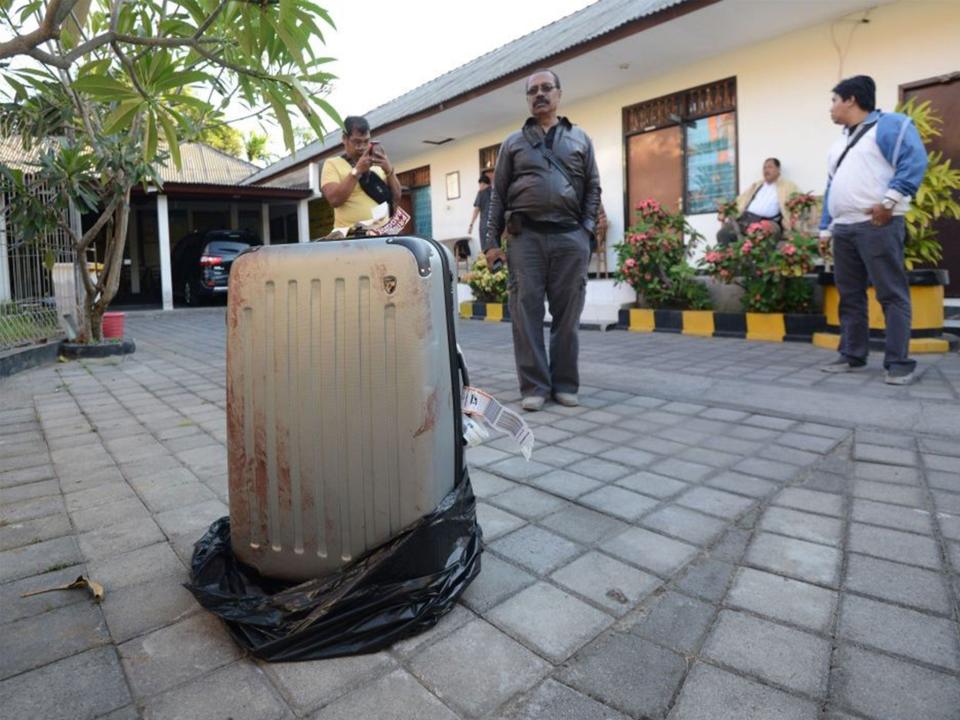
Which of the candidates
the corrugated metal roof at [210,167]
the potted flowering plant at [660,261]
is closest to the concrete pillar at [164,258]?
the corrugated metal roof at [210,167]

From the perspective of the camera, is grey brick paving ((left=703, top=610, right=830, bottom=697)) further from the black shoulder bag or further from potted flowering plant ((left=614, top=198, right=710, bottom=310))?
potted flowering plant ((left=614, top=198, right=710, bottom=310))

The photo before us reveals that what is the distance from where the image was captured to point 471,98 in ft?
31.3

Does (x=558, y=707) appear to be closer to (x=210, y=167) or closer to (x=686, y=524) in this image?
(x=686, y=524)

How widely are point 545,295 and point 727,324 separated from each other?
380 centimetres

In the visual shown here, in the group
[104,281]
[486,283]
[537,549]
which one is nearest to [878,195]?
[537,549]

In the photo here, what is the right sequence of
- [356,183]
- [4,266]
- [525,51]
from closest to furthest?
[356,183] < [4,266] < [525,51]

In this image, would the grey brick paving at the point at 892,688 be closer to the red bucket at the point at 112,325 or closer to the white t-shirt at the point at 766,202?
the white t-shirt at the point at 766,202

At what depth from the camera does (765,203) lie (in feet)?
23.7

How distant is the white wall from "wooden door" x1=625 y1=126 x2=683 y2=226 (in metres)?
0.17

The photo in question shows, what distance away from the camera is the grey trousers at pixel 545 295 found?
3750mm

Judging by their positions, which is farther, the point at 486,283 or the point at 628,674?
the point at 486,283

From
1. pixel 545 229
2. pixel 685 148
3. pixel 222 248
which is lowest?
pixel 545 229

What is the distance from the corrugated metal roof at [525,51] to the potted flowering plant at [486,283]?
262 cm

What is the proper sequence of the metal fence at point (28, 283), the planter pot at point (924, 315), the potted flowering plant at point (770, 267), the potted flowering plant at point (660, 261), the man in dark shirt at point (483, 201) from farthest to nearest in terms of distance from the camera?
1. the man in dark shirt at point (483, 201)
2. the potted flowering plant at point (660, 261)
3. the potted flowering plant at point (770, 267)
4. the metal fence at point (28, 283)
5. the planter pot at point (924, 315)
